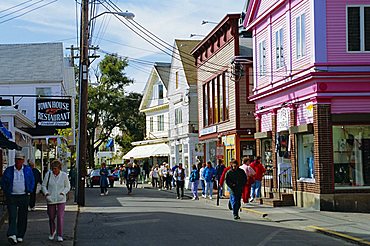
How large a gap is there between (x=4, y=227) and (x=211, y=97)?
875 inches

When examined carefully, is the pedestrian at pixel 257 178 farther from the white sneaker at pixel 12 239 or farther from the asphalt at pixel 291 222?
the white sneaker at pixel 12 239

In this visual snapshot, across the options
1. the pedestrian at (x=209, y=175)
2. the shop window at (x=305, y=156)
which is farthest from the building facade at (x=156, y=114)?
the shop window at (x=305, y=156)

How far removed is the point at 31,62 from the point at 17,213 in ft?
122

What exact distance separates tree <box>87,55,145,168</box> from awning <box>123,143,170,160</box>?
11.3 m

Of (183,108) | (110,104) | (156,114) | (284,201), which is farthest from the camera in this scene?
(110,104)

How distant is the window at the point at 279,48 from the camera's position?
24.5m

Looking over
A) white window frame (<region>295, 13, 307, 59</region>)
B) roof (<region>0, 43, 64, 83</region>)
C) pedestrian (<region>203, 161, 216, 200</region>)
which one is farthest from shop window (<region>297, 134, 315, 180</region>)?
roof (<region>0, 43, 64, 83</region>)

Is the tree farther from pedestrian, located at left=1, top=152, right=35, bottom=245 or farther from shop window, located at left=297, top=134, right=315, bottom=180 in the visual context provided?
pedestrian, located at left=1, top=152, right=35, bottom=245

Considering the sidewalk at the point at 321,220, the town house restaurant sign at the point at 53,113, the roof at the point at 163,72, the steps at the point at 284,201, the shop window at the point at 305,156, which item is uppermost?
the roof at the point at 163,72

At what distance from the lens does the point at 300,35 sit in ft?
73.3

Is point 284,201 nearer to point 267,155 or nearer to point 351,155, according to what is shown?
point 351,155

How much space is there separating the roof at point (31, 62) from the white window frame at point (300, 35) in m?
28.0

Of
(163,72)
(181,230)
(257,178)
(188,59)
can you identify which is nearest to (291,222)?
(181,230)

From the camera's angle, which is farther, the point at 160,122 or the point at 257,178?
the point at 160,122
